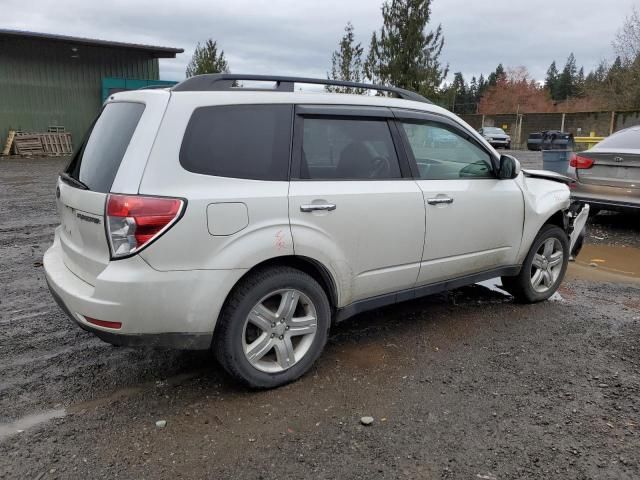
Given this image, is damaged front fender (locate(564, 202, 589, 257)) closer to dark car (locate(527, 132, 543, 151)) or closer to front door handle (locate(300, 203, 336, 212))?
front door handle (locate(300, 203, 336, 212))

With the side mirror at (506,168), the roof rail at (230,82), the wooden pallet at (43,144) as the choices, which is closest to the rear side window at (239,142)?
the roof rail at (230,82)

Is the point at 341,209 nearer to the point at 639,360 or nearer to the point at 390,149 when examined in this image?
the point at 390,149

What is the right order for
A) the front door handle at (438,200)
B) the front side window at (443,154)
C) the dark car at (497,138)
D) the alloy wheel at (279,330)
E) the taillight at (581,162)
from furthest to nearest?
the dark car at (497,138) → the taillight at (581,162) → the front side window at (443,154) → the front door handle at (438,200) → the alloy wheel at (279,330)

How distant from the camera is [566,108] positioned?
2776 inches

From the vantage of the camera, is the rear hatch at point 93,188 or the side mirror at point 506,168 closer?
the rear hatch at point 93,188

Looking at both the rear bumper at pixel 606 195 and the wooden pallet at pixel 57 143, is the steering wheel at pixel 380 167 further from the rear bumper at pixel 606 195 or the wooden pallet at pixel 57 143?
the wooden pallet at pixel 57 143

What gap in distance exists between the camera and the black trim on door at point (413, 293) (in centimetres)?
364

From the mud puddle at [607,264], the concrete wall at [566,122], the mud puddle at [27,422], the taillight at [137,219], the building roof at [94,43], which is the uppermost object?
the building roof at [94,43]

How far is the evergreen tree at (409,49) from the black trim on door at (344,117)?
17.1m

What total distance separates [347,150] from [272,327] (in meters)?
1.29

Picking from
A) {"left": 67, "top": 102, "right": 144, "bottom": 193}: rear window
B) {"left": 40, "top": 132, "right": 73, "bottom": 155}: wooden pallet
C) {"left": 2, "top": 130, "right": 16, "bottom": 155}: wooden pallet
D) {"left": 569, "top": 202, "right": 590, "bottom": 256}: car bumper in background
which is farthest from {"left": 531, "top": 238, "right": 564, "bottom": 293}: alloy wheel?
{"left": 2, "top": 130, "right": 16, "bottom": 155}: wooden pallet

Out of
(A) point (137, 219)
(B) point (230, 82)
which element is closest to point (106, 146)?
(A) point (137, 219)

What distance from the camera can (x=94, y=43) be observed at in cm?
2309

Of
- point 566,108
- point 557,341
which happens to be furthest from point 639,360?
point 566,108
